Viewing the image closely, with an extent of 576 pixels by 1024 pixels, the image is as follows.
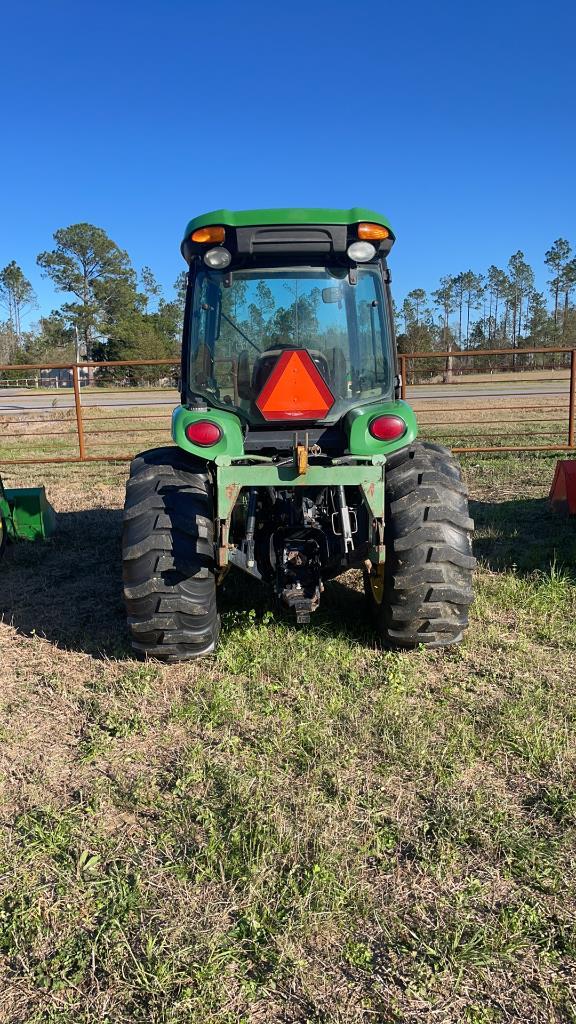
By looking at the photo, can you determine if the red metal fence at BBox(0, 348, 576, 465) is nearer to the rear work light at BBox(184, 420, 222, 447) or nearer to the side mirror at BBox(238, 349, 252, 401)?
the side mirror at BBox(238, 349, 252, 401)

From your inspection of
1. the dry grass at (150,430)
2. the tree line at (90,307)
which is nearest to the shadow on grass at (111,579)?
the dry grass at (150,430)

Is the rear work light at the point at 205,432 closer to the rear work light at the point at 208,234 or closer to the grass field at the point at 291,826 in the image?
the rear work light at the point at 208,234

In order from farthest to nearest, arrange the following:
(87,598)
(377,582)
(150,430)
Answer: (150,430), (87,598), (377,582)

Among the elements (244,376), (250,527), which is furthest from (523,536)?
(250,527)

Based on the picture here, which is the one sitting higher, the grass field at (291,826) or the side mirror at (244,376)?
the side mirror at (244,376)

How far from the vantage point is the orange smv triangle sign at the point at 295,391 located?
12.1 feet

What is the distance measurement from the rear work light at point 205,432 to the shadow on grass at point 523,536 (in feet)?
9.01

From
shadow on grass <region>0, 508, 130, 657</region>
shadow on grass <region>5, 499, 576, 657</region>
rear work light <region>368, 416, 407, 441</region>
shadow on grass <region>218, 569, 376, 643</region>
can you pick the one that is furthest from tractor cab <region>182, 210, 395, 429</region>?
shadow on grass <region>0, 508, 130, 657</region>

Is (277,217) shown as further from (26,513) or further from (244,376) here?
(26,513)

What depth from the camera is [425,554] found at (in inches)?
140

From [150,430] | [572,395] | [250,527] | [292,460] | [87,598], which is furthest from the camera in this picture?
[150,430]

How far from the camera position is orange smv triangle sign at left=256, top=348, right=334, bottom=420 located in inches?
145

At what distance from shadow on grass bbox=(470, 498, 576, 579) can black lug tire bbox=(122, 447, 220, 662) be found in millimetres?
2673

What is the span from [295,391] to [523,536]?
3394 millimetres
